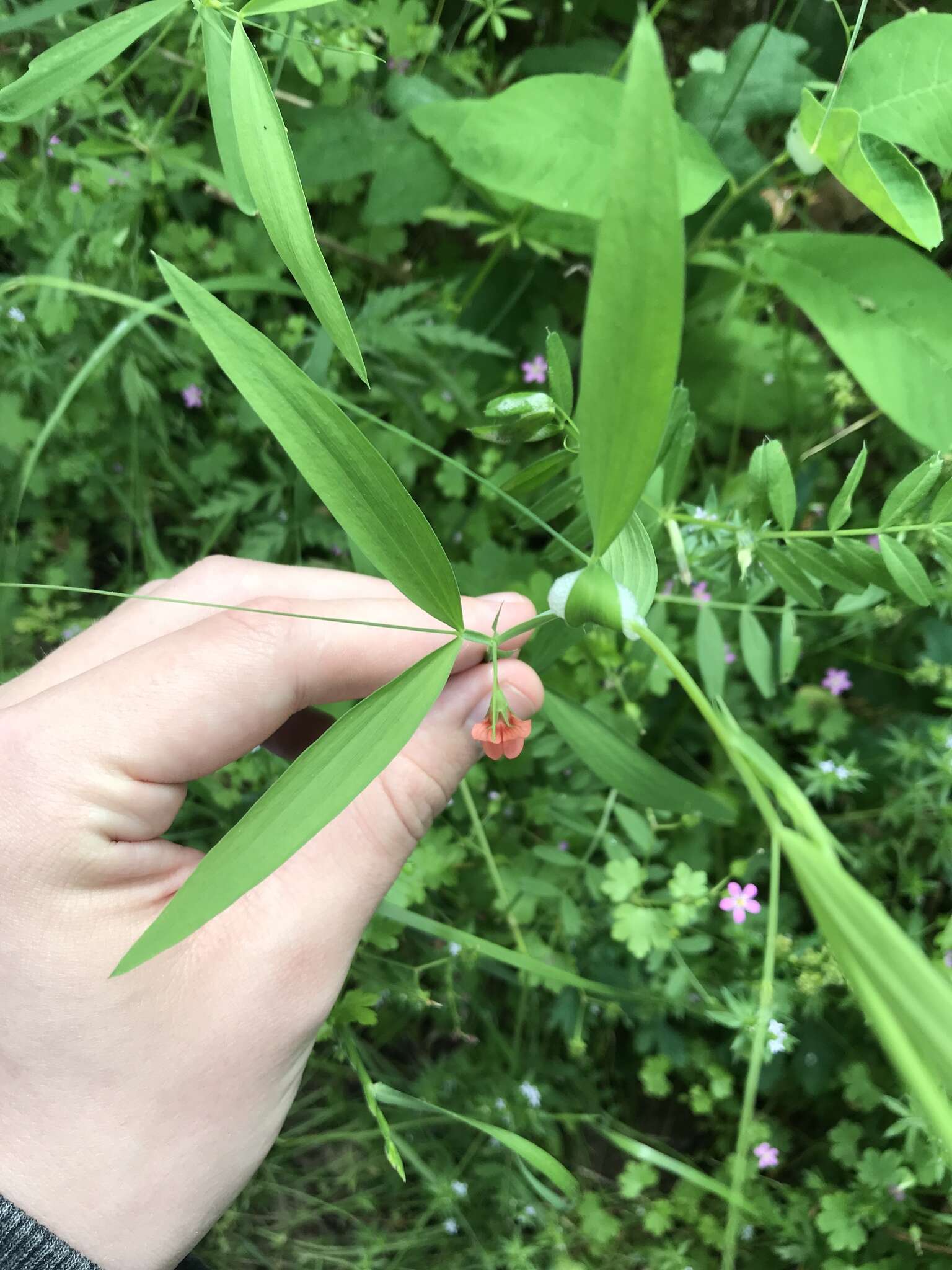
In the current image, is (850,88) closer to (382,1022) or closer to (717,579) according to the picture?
(717,579)

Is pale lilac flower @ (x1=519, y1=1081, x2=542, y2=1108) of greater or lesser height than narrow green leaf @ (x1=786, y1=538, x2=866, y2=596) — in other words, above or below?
below

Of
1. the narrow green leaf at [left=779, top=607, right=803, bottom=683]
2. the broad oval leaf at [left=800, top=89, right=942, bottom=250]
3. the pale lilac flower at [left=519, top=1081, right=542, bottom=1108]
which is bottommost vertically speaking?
the pale lilac flower at [left=519, top=1081, right=542, bottom=1108]

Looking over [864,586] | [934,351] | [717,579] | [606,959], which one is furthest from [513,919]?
Answer: [934,351]

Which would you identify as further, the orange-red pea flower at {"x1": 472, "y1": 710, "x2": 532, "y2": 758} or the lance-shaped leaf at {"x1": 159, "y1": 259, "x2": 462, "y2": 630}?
the orange-red pea flower at {"x1": 472, "y1": 710, "x2": 532, "y2": 758}

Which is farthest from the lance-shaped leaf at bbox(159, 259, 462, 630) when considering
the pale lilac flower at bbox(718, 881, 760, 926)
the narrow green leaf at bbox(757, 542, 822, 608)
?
the pale lilac flower at bbox(718, 881, 760, 926)

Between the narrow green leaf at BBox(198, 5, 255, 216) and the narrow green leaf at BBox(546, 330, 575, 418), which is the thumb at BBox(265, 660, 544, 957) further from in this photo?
the narrow green leaf at BBox(198, 5, 255, 216)

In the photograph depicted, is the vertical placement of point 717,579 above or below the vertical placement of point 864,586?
below

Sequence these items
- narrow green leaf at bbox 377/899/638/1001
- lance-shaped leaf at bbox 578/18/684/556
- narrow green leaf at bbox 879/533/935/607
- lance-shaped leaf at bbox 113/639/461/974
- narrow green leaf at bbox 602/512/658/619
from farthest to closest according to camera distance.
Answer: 1. narrow green leaf at bbox 377/899/638/1001
2. narrow green leaf at bbox 879/533/935/607
3. narrow green leaf at bbox 602/512/658/619
4. lance-shaped leaf at bbox 113/639/461/974
5. lance-shaped leaf at bbox 578/18/684/556

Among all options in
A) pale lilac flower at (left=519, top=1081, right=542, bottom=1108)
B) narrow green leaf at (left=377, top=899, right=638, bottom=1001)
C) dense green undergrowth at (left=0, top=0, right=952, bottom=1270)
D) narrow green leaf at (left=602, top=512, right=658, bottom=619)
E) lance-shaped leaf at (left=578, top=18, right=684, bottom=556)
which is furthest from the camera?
pale lilac flower at (left=519, top=1081, right=542, bottom=1108)
